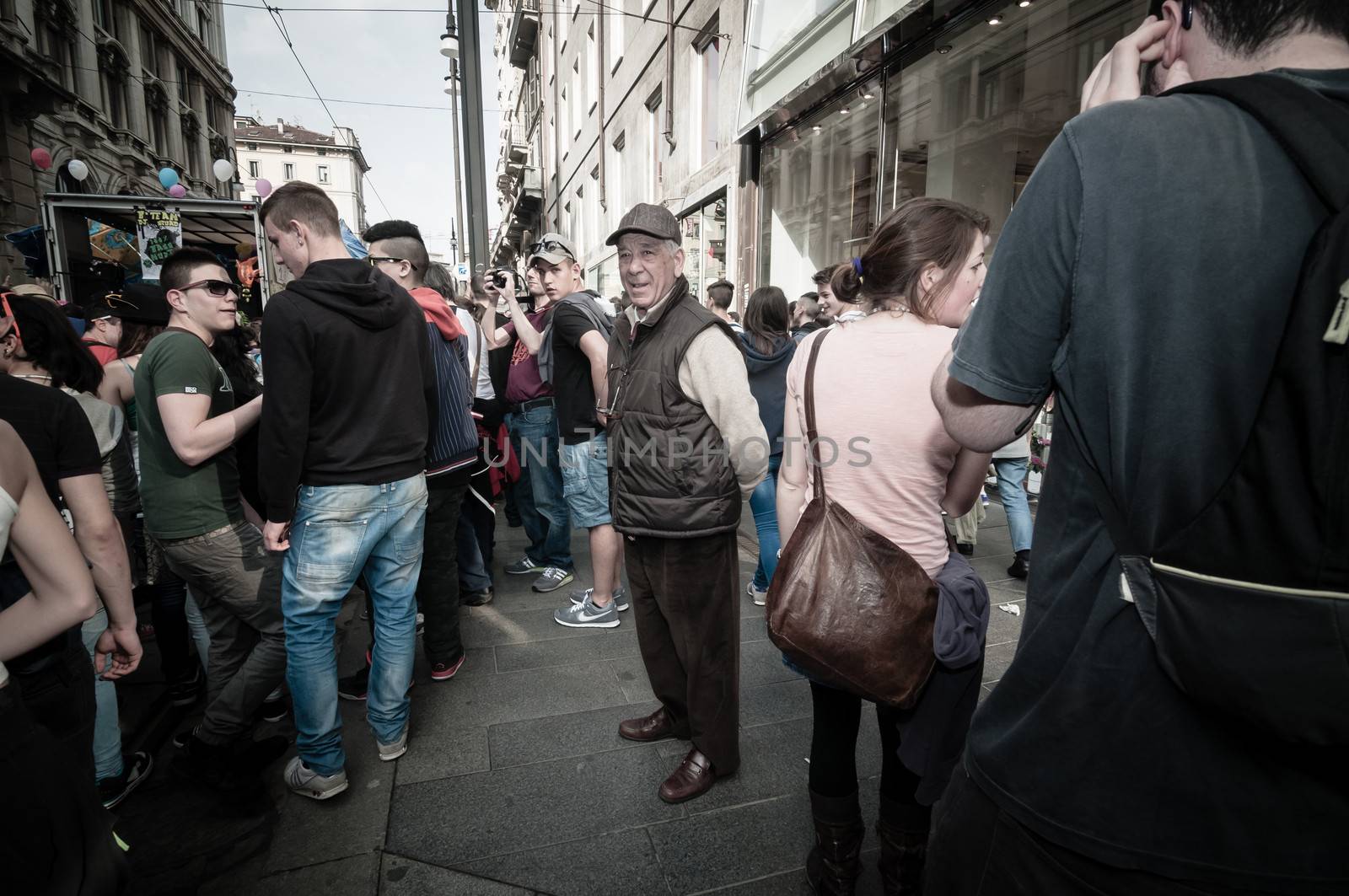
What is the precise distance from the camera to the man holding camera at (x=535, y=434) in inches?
174

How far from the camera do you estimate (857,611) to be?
162 cm

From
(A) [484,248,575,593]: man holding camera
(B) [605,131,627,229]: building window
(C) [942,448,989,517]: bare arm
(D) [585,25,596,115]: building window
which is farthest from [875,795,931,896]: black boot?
(D) [585,25,596,115]: building window

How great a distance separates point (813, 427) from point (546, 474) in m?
3.09

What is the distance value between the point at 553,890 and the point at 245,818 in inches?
48.8

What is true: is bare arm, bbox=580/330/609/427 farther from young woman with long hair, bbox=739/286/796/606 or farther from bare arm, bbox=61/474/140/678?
bare arm, bbox=61/474/140/678

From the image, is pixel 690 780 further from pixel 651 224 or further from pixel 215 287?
pixel 215 287

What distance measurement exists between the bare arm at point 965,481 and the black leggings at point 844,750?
1.97 ft

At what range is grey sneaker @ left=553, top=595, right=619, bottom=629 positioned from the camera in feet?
13.2

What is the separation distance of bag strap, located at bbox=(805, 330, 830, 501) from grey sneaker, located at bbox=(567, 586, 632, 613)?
8.31ft

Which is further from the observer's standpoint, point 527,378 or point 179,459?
point 527,378

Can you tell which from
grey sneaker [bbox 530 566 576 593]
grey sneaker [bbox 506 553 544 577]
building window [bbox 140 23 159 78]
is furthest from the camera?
→ building window [bbox 140 23 159 78]

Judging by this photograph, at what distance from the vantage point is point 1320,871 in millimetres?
751

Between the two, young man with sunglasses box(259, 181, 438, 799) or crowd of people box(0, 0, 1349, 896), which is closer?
crowd of people box(0, 0, 1349, 896)

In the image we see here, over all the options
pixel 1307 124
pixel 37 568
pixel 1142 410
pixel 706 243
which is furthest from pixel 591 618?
pixel 706 243
